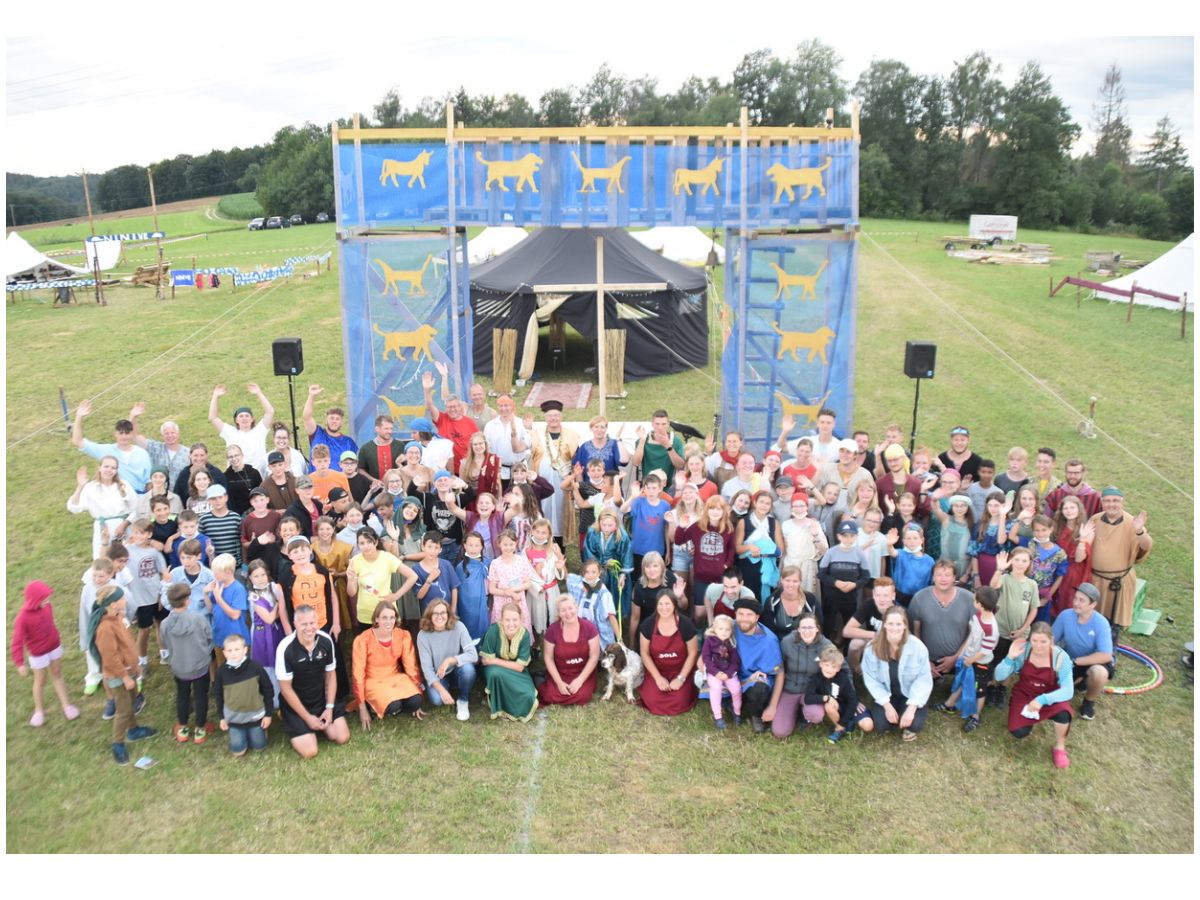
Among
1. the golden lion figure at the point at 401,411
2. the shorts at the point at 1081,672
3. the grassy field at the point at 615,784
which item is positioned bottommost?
the grassy field at the point at 615,784

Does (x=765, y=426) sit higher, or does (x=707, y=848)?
(x=765, y=426)

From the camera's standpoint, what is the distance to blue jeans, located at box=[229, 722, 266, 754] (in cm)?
524

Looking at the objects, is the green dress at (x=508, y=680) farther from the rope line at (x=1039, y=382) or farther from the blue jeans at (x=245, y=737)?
the rope line at (x=1039, y=382)

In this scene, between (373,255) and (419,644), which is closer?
(419,644)

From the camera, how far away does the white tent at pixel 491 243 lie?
62.7ft

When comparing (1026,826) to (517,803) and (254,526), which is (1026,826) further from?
(254,526)

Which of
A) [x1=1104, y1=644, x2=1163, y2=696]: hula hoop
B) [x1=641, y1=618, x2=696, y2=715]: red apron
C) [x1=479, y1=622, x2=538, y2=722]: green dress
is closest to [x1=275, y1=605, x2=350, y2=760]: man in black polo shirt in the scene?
[x1=479, y1=622, x2=538, y2=722]: green dress

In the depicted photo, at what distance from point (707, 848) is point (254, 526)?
353cm

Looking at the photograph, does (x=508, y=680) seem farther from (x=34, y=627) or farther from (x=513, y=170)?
(x=513, y=170)

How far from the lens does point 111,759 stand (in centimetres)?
522

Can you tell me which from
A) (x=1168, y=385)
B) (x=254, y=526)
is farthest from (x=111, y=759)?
(x=1168, y=385)

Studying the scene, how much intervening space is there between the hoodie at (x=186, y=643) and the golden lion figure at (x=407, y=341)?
4477 mm

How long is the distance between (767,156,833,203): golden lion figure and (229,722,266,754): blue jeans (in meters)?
6.64

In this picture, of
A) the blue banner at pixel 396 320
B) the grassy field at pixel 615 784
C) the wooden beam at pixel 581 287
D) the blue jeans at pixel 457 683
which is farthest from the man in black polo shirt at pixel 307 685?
the wooden beam at pixel 581 287
